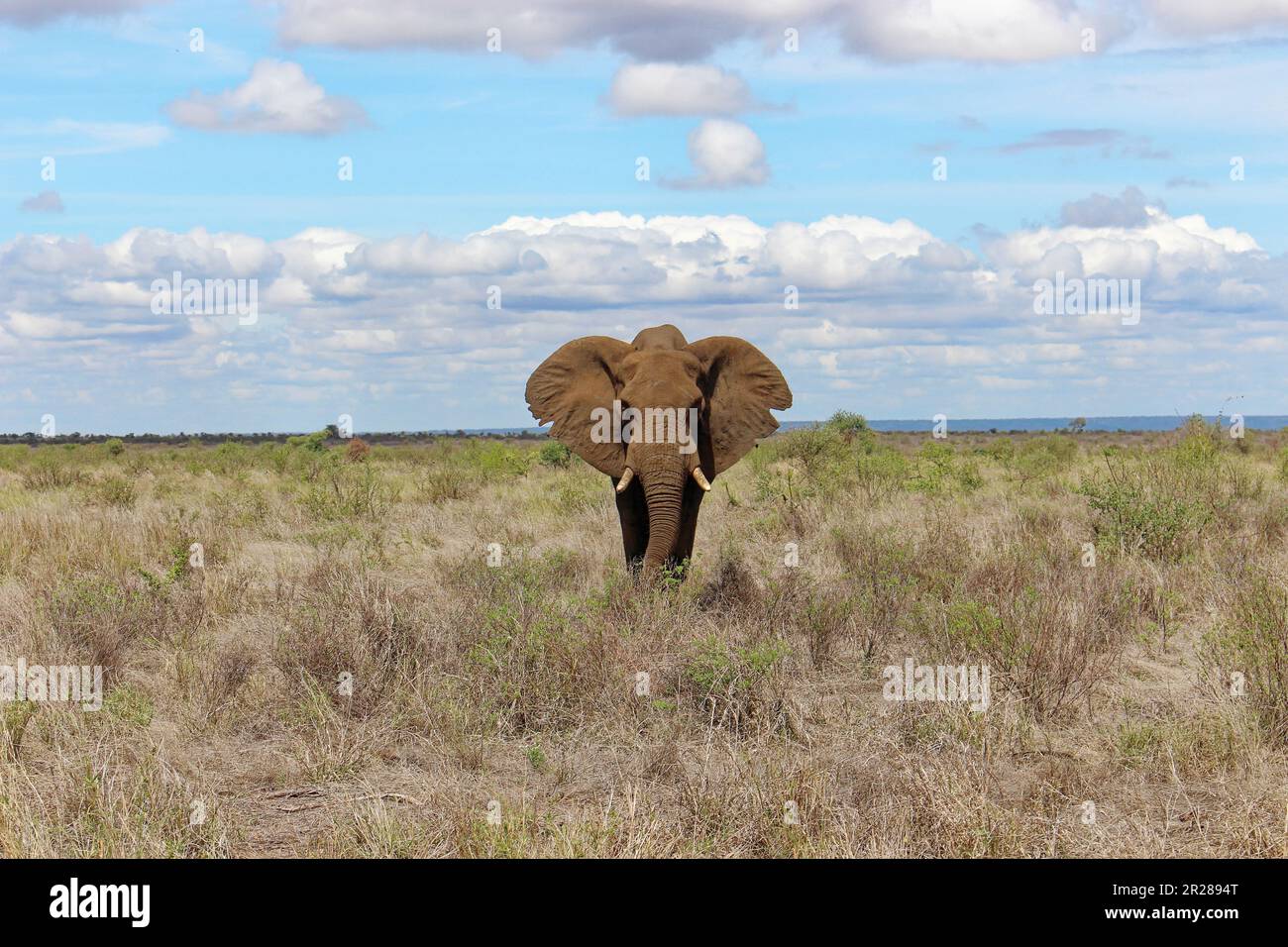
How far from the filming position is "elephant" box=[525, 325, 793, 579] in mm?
10164

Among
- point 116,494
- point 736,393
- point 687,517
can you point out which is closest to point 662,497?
point 687,517

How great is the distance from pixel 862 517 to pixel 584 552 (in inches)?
150

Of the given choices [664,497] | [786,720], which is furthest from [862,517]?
[786,720]

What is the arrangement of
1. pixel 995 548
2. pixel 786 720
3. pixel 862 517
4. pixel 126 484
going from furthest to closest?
pixel 126 484
pixel 862 517
pixel 995 548
pixel 786 720

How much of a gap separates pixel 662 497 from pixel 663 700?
3.12m

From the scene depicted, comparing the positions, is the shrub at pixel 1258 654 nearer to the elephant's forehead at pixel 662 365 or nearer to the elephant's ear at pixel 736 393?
the elephant's ear at pixel 736 393

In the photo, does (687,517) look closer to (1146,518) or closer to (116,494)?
(1146,518)

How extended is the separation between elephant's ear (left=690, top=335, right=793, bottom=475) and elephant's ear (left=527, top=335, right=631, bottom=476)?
84 cm

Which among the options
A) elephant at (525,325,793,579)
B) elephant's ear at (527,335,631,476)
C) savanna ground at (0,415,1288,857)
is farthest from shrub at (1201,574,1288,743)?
elephant's ear at (527,335,631,476)

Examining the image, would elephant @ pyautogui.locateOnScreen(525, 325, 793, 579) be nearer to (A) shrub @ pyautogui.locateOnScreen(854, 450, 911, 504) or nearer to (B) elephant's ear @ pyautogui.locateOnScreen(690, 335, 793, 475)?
(B) elephant's ear @ pyautogui.locateOnScreen(690, 335, 793, 475)

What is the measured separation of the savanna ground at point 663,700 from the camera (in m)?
5.52

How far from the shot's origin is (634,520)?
1089 centimetres
